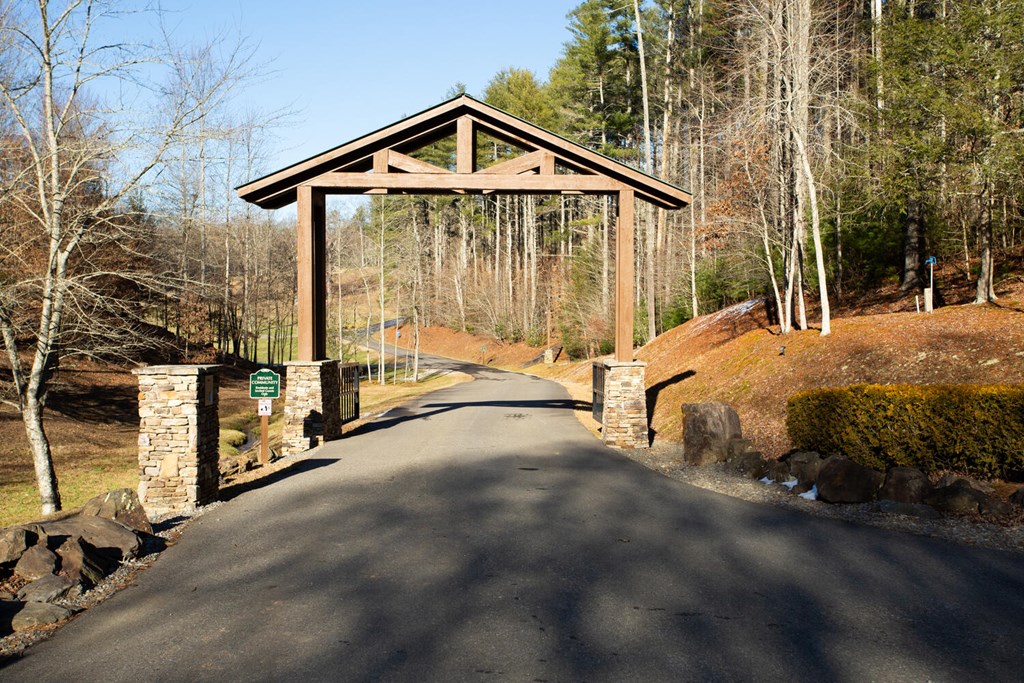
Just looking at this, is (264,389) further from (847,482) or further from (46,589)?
(847,482)

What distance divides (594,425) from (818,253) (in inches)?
232

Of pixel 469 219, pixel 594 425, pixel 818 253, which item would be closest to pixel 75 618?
pixel 594 425

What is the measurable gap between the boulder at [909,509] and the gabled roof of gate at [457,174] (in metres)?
6.90

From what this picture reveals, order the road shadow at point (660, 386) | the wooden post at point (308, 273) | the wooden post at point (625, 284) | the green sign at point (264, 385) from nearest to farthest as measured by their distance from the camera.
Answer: the green sign at point (264, 385)
the wooden post at point (625, 284)
the wooden post at point (308, 273)
the road shadow at point (660, 386)

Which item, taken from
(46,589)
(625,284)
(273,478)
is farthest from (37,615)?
(625,284)

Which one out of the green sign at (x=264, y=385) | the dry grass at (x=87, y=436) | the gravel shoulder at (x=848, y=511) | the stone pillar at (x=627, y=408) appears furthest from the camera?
the dry grass at (x=87, y=436)

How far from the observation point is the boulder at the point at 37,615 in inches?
201

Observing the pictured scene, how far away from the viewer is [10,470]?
16859mm

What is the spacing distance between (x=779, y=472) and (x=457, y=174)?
7431mm

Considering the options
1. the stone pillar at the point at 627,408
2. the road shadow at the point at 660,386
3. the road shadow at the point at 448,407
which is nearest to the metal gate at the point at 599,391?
the road shadow at the point at 660,386

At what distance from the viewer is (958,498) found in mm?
7242

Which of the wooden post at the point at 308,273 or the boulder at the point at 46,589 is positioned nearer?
the boulder at the point at 46,589

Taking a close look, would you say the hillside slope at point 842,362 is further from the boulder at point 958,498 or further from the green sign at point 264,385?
the green sign at point 264,385

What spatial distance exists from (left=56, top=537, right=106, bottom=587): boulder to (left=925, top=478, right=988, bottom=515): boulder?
8.22 m
